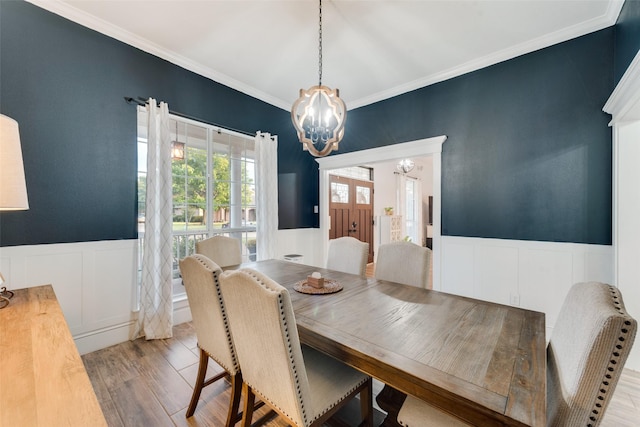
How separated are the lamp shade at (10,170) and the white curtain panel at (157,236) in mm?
1397

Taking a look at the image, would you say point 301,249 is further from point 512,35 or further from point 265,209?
point 512,35

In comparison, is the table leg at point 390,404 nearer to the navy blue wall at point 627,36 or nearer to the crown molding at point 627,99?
the crown molding at point 627,99

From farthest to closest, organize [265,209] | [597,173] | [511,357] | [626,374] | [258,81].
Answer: [265,209] < [258,81] < [597,173] < [626,374] < [511,357]

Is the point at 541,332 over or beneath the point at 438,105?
beneath

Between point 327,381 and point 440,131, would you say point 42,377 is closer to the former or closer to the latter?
point 327,381

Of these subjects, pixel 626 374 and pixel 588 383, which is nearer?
pixel 588 383

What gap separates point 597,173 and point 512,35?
4.78 feet

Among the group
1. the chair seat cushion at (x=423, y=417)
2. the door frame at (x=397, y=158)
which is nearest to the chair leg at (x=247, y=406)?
the chair seat cushion at (x=423, y=417)

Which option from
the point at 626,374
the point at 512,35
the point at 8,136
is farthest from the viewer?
the point at 512,35

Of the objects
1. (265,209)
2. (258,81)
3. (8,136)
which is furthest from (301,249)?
(8,136)

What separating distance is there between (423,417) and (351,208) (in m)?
4.72

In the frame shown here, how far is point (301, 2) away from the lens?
2068mm

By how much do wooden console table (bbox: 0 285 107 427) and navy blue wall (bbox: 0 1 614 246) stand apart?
4.73 feet

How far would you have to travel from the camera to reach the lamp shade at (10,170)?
109 cm
